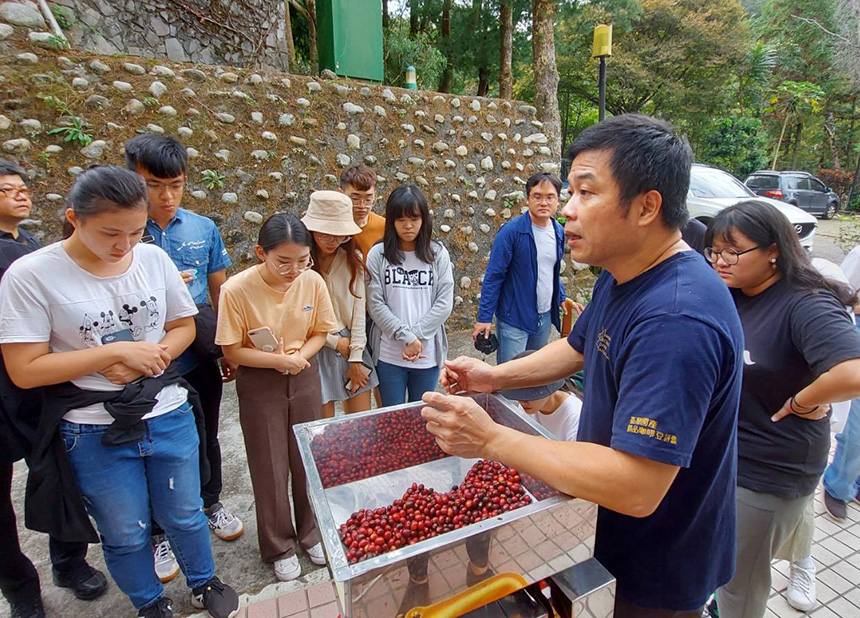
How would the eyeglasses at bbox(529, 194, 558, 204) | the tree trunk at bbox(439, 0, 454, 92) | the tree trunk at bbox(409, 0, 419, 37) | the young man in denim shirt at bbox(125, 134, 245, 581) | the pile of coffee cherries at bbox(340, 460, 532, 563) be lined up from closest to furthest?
1. the pile of coffee cherries at bbox(340, 460, 532, 563)
2. the young man in denim shirt at bbox(125, 134, 245, 581)
3. the eyeglasses at bbox(529, 194, 558, 204)
4. the tree trunk at bbox(409, 0, 419, 37)
5. the tree trunk at bbox(439, 0, 454, 92)

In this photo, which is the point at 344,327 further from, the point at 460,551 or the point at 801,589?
the point at 801,589

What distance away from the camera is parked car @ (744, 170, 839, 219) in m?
14.3

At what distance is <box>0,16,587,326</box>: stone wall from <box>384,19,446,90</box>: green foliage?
2.35 m

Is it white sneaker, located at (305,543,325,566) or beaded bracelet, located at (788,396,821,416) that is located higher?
beaded bracelet, located at (788,396,821,416)

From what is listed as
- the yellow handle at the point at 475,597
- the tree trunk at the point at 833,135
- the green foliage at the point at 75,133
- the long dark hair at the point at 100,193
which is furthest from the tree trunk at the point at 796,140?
the long dark hair at the point at 100,193

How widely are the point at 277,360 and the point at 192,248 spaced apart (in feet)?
2.88

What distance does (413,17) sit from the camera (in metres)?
9.14

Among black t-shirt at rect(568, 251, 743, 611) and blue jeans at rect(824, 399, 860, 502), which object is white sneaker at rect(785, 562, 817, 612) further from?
black t-shirt at rect(568, 251, 743, 611)

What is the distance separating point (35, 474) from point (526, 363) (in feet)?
6.10

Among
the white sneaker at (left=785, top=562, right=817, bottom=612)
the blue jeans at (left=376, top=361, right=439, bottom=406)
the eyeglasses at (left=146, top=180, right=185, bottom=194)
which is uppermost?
the eyeglasses at (left=146, top=180, right=185, bottom=194)

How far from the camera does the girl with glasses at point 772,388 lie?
160 centimetres

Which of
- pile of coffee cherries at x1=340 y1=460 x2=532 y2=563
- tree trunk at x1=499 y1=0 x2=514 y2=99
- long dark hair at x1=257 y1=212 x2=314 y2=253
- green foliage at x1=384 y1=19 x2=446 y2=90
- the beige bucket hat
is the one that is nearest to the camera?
pile of coffee cherries at x1=340 y1=460 x2=532 y2=563

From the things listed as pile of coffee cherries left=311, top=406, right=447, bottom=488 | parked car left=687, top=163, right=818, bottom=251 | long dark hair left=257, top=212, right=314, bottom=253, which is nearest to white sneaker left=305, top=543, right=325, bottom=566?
pile of coffee cherries left=311, top=406, right=447, bottom=488

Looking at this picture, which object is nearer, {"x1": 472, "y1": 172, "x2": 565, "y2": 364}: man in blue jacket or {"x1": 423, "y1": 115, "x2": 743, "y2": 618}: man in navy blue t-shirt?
{"x1": 423, "y1": 115, "x2": 743, "y2": 618}: man in navy blue t-shirt
